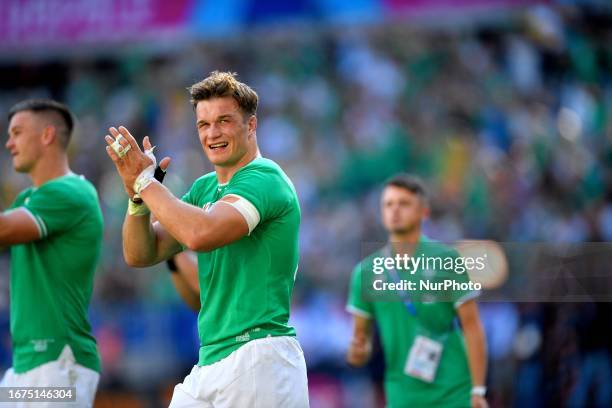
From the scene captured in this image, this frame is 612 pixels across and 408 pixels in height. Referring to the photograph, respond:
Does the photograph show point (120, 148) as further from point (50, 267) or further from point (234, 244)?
point (50, 267)

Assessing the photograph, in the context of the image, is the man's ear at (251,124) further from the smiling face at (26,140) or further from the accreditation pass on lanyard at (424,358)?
the accreditation pass on lanyard at (424,358)

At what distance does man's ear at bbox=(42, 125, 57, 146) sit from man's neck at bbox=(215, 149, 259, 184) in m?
1.92

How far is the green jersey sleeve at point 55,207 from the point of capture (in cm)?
629

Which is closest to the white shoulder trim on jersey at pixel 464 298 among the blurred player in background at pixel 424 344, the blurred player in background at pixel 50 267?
the blurred player in background at pixel 424 344

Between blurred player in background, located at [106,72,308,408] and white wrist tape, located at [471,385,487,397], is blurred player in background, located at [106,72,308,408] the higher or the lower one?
the higher one

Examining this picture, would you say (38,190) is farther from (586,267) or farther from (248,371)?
(586,267)

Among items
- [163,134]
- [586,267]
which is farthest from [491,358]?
[163,134]

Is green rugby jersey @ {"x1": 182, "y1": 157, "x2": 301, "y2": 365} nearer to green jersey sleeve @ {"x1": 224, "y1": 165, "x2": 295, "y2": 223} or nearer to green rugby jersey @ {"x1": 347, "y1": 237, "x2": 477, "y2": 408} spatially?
green jersey sleeve @ {"x1": 224, "y1": 165, "x2": 295, "y2": 223}

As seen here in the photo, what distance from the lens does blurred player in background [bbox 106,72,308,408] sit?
15.7 feet

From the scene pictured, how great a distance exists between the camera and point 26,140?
670cm

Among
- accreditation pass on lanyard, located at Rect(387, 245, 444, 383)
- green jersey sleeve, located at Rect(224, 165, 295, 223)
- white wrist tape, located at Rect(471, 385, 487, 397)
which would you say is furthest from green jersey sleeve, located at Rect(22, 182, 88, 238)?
white wrist tape, located at Rect(471, 385, 487, 397)

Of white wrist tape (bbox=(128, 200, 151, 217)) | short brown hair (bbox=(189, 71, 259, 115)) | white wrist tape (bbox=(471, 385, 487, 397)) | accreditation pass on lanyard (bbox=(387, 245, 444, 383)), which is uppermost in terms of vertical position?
short brown hair (bbox=(189, 71, 259, 115))

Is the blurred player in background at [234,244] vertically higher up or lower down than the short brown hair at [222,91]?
lower down

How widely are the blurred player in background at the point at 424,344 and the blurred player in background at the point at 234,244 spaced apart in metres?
2.53
